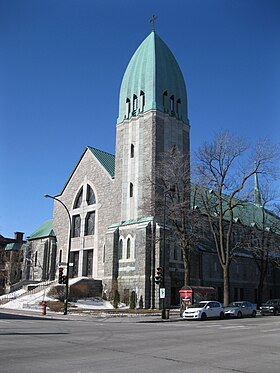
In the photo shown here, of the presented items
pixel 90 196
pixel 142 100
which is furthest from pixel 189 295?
pixel 142 100

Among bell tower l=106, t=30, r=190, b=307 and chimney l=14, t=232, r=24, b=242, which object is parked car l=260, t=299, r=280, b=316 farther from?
chimney l=14, t=232, r=24, b=242

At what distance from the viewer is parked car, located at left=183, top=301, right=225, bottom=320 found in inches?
1077

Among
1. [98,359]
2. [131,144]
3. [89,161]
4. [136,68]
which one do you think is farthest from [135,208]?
[98,359]

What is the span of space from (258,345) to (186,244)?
22.6 metres

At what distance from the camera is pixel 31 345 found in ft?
39.5

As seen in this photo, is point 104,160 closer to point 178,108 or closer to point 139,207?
point 178,108

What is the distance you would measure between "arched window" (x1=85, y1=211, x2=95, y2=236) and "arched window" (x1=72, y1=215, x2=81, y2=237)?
5.13 ft

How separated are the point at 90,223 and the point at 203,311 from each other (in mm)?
25085

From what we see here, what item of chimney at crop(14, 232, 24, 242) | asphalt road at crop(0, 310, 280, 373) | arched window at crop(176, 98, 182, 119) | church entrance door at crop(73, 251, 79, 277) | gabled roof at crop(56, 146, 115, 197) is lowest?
asphalt road at crop(0, 310, 280, 373)

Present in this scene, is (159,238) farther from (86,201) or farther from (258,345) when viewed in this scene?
(258,345)

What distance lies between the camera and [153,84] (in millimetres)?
46375

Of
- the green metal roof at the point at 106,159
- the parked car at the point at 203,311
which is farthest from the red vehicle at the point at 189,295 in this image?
the green metal roof at the point at 106,159

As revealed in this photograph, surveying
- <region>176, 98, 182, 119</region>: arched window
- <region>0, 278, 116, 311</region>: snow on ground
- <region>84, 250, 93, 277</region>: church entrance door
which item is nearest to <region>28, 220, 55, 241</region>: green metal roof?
<region>84, 250, 93, 277</region>: church entrance door

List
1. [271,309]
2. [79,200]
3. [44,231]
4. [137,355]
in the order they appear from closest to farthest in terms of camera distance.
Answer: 1. [137,355]
2. [271,309]
3. [79,200]
4. [44,231]
